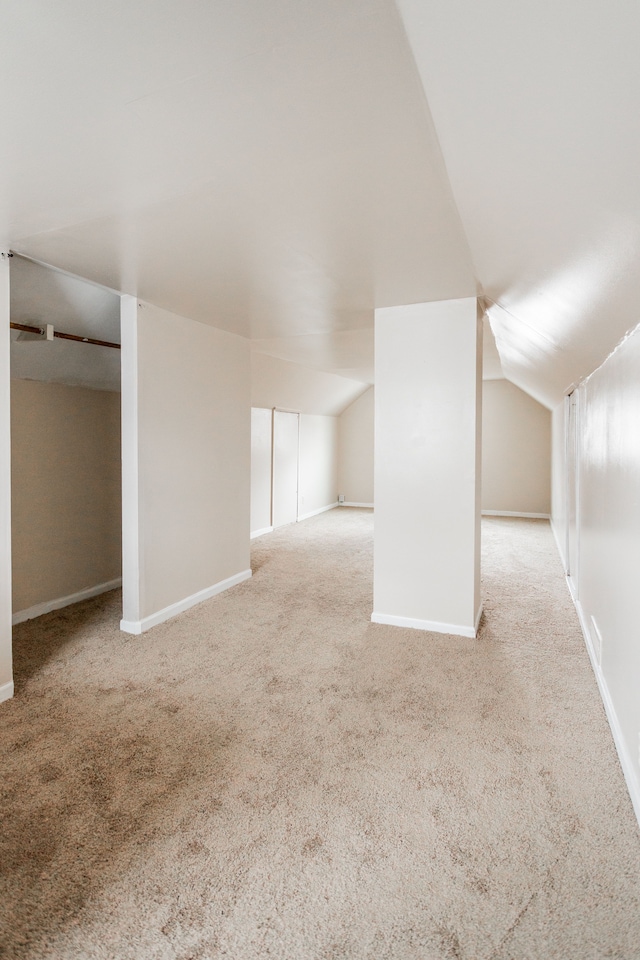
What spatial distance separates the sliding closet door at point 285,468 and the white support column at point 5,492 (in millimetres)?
4565

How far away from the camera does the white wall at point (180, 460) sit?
3.28m

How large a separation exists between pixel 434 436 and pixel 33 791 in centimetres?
273

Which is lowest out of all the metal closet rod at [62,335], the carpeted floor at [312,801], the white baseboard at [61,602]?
the carpeted floor at [312,801]

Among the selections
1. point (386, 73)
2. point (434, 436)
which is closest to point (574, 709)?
point (434, 436)

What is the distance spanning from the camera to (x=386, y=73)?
1.19 metres

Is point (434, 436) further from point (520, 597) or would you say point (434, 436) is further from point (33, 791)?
point (33, 791)

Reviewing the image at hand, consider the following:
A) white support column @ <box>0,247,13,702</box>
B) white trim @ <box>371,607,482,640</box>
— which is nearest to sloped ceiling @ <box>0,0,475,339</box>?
white support column @ <box>0,247,13,702</box>

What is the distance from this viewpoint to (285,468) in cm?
729

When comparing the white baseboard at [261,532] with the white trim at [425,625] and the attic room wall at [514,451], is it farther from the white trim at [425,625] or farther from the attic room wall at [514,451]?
the attic room wall at [514,451]

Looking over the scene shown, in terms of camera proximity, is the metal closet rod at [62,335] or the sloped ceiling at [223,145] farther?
the metal closet rod at [62,335]

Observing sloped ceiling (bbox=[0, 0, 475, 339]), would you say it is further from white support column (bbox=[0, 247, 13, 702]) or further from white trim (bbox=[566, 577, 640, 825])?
white trim (bbox=[566, 577, 640, 825])

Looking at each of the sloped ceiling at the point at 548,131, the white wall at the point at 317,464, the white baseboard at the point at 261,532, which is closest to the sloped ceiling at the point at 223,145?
the sloped ceiling at the point at 548,131

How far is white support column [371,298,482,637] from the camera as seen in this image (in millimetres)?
3182

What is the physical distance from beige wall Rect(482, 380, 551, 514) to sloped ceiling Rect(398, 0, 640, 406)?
6528 millimetres
